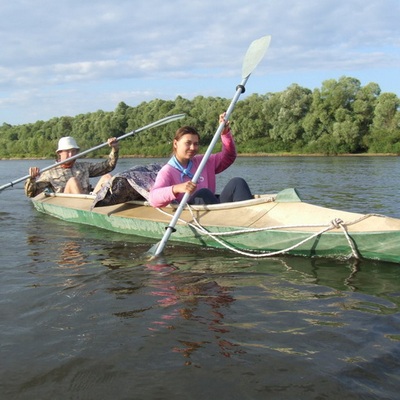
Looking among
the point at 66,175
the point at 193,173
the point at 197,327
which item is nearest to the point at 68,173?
the point at 66,175

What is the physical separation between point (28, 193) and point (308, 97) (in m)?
42.2

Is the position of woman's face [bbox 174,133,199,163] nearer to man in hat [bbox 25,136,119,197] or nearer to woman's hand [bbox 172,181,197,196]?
woman's hand [bbox 172,181,197,196]

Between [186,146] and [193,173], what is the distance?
0.50 m

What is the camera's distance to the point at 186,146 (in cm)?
600

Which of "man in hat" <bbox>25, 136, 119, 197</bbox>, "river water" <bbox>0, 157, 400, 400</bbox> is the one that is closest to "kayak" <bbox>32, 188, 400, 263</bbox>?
"river water" <bbox>0, 157, 400, 400</bbox>

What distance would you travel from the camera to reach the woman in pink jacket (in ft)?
19.6

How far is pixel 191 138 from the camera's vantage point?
596cm

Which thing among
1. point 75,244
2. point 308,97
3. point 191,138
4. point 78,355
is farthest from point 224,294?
point 308,97

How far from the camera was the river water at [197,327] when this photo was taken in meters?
2.86

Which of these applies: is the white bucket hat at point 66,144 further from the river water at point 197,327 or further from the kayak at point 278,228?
the river water at point 197,327

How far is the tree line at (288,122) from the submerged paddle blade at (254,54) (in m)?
26.1

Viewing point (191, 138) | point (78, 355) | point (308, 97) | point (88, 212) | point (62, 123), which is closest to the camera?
point (78, 355)

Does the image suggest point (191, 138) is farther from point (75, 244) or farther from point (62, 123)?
point (62, 123)

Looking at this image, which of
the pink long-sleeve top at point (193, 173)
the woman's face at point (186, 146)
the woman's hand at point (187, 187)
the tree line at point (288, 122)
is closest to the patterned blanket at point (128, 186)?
the pink long-sleeve top at point (193, 173)
